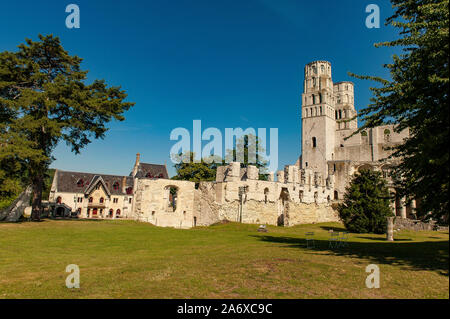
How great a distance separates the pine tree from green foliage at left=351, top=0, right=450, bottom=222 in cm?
2289

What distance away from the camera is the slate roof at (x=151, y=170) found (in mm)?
56603

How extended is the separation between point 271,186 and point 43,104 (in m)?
25.0

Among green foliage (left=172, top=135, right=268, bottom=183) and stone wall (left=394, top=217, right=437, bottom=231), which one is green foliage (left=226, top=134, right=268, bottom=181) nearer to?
green foliage (left=172, top=135, right=268, bottom=183)

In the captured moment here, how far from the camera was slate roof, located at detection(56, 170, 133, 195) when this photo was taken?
167ft

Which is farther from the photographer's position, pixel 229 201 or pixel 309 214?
pixel 309 214

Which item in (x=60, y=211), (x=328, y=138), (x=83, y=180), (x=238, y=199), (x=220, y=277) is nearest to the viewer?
(x=220, y=277)

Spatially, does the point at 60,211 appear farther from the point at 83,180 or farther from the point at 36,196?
the point at 36,196

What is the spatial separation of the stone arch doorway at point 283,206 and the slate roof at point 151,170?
27.4 m

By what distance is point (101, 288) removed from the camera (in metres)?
7.38

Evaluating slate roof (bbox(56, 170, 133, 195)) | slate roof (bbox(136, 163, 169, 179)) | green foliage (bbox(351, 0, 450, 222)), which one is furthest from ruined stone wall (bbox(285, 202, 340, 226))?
slate roof (bbox(56, 170, 133, 195))

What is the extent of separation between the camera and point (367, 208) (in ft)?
91.2

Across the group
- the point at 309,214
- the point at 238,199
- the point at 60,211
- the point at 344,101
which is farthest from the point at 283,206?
the point at 344,101

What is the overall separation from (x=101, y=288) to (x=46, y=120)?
21716 mm
